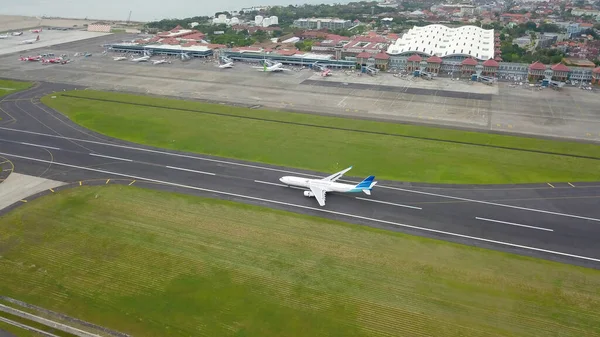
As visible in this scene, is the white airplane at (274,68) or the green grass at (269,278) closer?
the green grass at (269,278)

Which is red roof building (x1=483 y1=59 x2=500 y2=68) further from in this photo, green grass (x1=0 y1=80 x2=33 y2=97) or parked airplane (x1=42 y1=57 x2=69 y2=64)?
parked airplane (x1=42 y1=57 x2=69 y2=64)

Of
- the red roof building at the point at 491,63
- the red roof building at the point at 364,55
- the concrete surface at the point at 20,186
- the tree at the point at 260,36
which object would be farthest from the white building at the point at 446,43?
the concrete surface at the point at 20,186

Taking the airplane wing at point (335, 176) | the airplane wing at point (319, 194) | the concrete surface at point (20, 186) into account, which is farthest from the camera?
the airplane wing at point (335, 176)

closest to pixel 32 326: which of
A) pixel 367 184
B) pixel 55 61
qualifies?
pixel 367 184

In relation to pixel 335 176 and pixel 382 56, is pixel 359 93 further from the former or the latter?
pixel 335 176

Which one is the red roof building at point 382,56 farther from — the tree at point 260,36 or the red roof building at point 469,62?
the tree at point 260,36

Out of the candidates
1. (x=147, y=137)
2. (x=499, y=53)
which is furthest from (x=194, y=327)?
(x=499, y=53)
